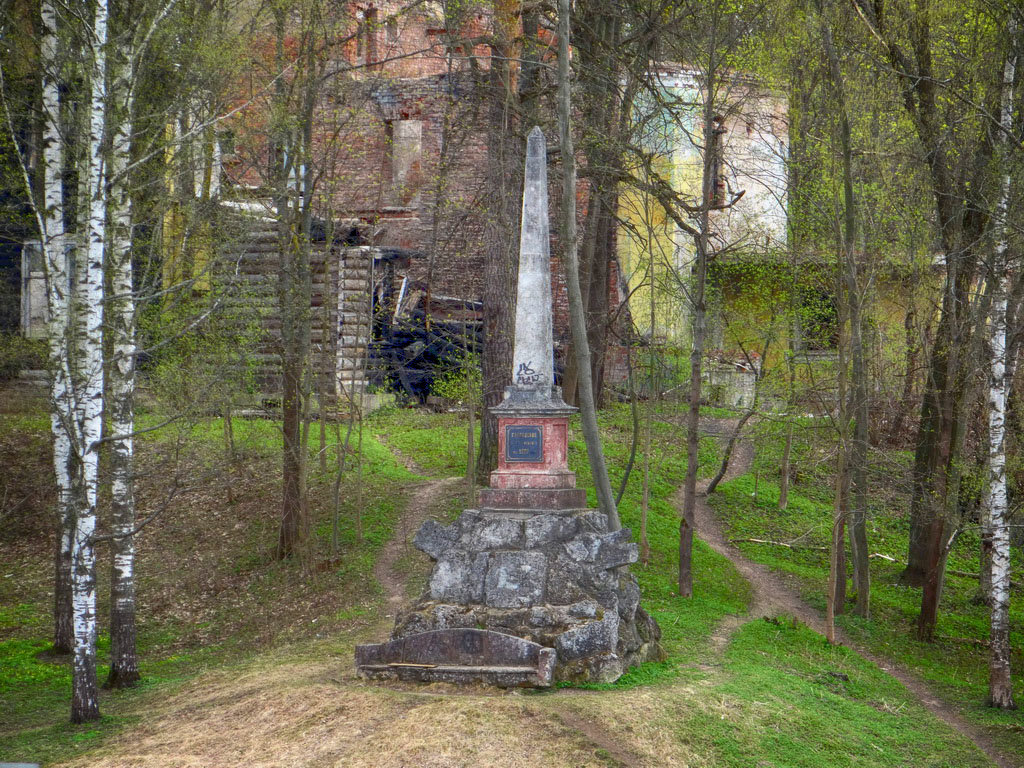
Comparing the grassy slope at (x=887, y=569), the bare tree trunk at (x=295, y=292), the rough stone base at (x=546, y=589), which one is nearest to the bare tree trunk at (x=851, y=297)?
the grassy slope at (x=887, y=569)

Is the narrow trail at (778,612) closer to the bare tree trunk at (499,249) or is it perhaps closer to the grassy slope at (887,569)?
the grassy slope at (887,569)

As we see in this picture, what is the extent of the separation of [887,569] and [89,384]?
49.5ft

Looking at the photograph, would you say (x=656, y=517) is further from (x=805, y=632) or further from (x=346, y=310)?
(x=346, y=310)

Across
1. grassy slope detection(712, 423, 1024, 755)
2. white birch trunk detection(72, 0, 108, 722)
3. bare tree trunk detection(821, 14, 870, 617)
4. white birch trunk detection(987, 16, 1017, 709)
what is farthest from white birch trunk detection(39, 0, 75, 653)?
white birch trunk detection(987, 16, 1017, 709)

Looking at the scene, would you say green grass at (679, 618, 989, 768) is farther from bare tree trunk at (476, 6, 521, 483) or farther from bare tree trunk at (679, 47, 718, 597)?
bare tree trunk at (476, 6, 521, 483)

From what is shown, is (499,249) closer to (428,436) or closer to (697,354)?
Result: (697,354)

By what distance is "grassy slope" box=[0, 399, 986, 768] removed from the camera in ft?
27.2

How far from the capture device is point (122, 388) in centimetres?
1084

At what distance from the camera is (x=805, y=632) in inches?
559

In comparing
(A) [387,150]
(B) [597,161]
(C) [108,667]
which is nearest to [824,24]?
(B) [597,161]

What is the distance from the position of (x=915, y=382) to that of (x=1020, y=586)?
651 cm

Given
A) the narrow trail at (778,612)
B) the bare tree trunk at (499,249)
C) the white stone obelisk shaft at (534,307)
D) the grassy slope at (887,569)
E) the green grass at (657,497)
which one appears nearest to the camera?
the narrow trail at (778,612)

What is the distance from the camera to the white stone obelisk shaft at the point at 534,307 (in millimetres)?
11273

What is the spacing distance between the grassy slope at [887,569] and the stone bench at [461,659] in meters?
5.41
